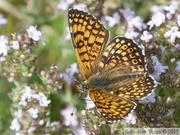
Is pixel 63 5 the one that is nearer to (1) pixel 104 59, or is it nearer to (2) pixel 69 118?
(2) pixel 69 118

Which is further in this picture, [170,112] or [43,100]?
[43,100]

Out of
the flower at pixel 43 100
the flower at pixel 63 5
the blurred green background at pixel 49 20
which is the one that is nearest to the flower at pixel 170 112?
the flower at pixel 43 100

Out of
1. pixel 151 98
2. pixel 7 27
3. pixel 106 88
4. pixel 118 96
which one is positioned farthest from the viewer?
pixel 7 27

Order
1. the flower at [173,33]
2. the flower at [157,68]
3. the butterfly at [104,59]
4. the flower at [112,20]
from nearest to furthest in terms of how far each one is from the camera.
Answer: the butterfly at [104,59] < the flower at [157,68] < the flower at [173,33] < the flower at [112,20]

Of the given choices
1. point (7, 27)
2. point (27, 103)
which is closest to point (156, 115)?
point (27, 103)

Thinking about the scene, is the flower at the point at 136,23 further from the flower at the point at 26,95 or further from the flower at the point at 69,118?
the flower at the point at 26,95

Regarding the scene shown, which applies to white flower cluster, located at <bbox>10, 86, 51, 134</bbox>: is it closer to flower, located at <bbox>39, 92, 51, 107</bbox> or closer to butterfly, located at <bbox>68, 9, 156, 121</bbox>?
flower, located at <bbox>39, 92, 51, 107</bbox>

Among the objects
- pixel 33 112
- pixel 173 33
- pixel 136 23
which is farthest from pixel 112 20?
pixel 33 112

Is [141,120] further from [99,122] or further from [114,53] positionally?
[114,53]
